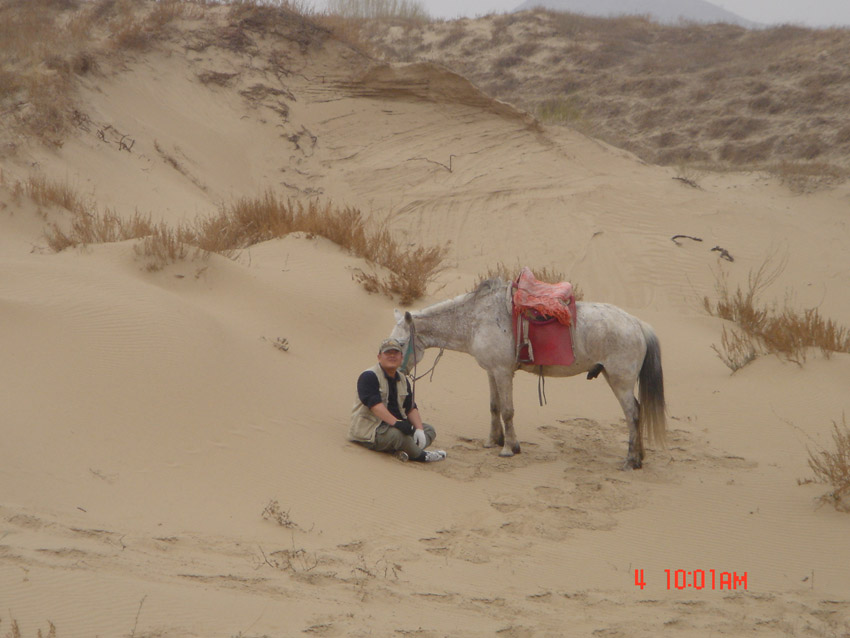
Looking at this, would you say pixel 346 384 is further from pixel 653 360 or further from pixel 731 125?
pixel 731 125

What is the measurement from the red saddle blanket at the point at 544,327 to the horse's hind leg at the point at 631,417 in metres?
0.54

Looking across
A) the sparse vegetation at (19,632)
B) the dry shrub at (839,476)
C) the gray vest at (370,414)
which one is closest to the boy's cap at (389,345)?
the gray vest at (370,414)

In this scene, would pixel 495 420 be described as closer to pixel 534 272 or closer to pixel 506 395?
pixel 506 395

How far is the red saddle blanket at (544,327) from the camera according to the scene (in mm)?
6781

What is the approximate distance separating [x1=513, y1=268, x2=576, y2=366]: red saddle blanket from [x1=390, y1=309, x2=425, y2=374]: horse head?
36.6 inches

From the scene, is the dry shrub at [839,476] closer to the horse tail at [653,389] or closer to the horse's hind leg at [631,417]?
the horse tail at [653,389]

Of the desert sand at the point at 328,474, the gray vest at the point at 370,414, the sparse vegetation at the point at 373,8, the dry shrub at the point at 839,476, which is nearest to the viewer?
the desert sand at the point at 328,474

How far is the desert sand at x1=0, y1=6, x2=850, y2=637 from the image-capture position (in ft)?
14.4

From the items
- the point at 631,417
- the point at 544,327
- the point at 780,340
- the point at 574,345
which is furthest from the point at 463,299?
the point at 780,340

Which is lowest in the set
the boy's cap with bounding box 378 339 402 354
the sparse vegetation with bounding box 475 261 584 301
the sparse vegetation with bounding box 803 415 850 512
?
the sparse vegetation with bounding box 803 415 850 512

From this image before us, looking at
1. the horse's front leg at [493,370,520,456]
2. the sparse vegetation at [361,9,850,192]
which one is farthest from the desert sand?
the sparse vegetation at [361,9,850,192]

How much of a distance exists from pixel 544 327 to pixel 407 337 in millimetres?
1233

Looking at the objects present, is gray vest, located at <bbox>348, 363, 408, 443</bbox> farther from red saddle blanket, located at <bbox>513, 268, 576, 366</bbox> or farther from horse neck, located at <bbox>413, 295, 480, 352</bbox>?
red saddle blanket, located at <bbox>513, 268, 576, 366</bbox>

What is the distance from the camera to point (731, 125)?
22250 mm
